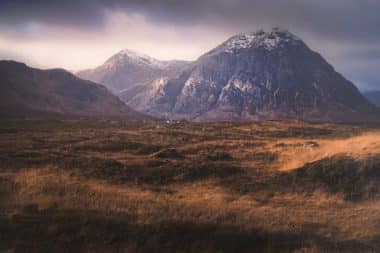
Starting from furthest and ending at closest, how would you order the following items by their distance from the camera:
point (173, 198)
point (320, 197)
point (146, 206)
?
1. point (320, 197)
2. point (173, 198)
3. point (146, 206)

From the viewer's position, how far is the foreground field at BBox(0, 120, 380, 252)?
1717 centimetres

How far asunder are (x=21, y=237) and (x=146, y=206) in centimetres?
630

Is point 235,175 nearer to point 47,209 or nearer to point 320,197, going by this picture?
point 320,197

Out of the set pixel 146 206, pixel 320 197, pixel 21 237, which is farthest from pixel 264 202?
pixel 21 237

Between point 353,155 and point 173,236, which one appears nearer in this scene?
point 173,236

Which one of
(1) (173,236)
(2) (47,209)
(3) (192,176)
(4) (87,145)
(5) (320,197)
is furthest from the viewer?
(4) (87,145)

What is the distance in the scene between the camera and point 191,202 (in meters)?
22.2

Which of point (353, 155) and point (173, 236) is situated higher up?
point (353, 155)

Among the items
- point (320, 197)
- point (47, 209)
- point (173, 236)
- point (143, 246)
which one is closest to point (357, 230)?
point (320, 197)

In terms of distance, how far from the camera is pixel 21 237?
16.5m

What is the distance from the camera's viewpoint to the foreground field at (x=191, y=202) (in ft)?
56.3

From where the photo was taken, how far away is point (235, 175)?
1166 inches

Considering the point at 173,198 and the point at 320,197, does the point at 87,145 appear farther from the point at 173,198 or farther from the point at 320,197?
the point at 320,197

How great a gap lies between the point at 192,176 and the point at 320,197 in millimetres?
8859
